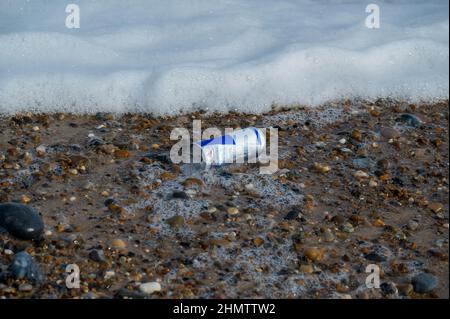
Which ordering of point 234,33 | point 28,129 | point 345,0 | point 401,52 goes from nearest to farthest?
point 28,129 → point 401,52 → point 234,33 → point 345,0

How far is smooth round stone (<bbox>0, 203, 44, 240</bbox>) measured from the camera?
303 centimetres

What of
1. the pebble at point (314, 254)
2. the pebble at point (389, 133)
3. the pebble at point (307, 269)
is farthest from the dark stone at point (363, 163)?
the pebble at point (307, 269)

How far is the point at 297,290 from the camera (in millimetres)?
2836

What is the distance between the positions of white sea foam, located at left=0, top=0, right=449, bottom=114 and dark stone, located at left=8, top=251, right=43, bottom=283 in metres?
1.66

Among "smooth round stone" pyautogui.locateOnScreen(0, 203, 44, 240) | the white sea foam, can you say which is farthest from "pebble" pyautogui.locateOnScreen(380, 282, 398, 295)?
the white sea foam

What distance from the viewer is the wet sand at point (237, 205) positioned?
288 cm

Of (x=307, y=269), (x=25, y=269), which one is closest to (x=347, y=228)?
(x=307, y=269)

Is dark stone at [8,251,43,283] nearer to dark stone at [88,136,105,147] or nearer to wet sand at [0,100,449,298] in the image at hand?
wet sand at [0,100,449,298]

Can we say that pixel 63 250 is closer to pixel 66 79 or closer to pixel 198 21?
pixel 66 79

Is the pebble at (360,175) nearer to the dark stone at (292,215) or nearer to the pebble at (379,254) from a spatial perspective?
the dark stone at (292,215)

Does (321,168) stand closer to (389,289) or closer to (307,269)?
(307,269)

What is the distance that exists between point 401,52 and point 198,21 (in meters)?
1.67

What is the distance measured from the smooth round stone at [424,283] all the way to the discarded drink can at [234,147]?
4.14ft
